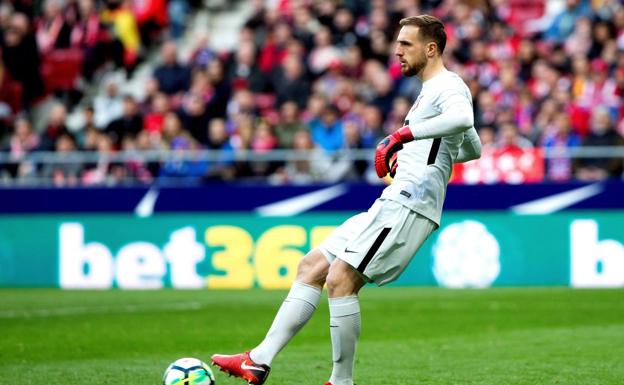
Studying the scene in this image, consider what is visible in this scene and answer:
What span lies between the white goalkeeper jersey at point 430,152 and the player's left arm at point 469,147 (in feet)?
0.35

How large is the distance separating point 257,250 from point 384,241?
10907 mm

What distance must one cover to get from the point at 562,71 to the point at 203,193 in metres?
5.89

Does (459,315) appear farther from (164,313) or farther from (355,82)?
(355,82)

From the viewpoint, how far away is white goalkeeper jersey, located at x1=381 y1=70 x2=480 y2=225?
6.80 metres

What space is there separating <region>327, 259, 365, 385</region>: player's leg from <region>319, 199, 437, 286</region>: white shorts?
0.27 ft

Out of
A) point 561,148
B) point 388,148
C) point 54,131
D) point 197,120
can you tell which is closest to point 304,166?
point 197,120

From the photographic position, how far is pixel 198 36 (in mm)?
23469

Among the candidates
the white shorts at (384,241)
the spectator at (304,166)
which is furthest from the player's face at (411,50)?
the spectator at (304,166)

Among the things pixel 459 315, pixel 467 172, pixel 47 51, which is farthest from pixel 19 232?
pixel 459 315

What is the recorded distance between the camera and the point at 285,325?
7.08 metres

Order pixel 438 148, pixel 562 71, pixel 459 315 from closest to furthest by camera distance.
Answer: pixel 438 148 → pixel 459 315 → pixel 562 71

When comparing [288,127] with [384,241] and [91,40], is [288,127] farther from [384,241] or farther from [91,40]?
[384,241]

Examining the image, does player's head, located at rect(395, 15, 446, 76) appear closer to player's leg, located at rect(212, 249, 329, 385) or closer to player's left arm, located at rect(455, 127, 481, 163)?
player's left arm, located at rect(455, 127, 481, 163)

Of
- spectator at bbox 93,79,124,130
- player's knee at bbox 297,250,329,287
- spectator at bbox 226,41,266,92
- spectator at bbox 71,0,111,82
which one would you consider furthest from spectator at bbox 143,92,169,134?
player's knee at bbox 297,250,329,287
